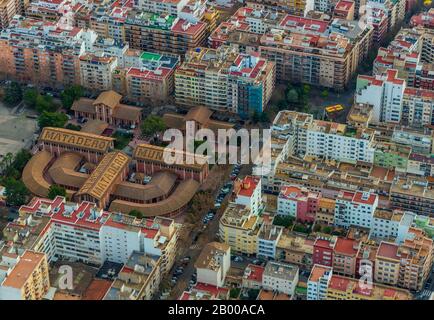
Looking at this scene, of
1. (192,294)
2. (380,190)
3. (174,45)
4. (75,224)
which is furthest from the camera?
(174,45)

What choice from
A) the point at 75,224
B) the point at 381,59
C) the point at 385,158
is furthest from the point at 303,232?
the point at 381,59

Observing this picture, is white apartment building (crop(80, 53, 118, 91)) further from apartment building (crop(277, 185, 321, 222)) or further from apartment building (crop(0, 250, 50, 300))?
apartment building (crop(0, 250, 50, 300))

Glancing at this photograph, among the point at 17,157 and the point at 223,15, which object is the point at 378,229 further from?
the point at 223,15

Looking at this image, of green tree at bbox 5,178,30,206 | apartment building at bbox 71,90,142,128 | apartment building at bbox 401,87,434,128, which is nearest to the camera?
green tree at bbox 5,178,30,206

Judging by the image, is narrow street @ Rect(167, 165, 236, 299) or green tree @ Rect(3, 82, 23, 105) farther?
green tree @ Rect(3, 82, 23, 105)

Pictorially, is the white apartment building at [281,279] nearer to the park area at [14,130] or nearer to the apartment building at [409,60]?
the apartment building at [409,60]

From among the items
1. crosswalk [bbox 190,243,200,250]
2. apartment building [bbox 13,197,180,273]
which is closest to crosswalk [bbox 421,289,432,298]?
crosswalk [bbox 190,243,200,250]

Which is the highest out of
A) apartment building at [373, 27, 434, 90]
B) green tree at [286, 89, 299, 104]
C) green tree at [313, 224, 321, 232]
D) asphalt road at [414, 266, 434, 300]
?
apartment building at [373, 27, 434, 90]
